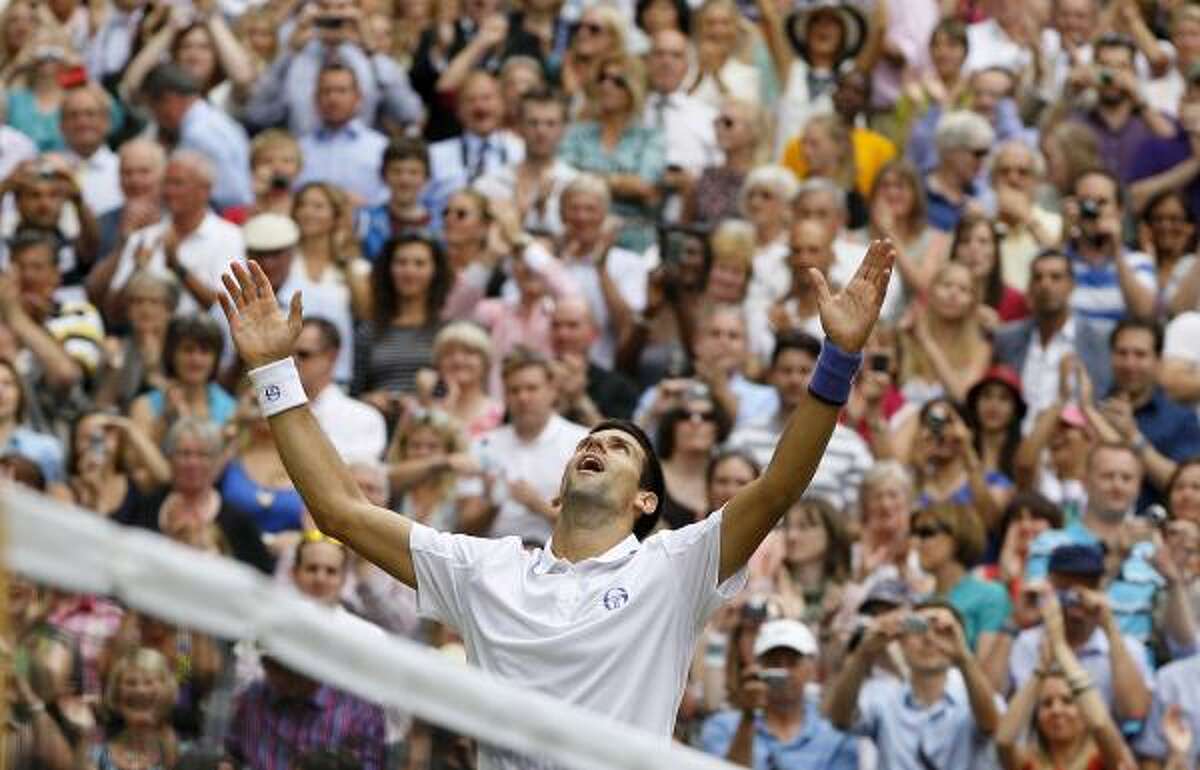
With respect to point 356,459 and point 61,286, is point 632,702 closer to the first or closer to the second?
point 356,459

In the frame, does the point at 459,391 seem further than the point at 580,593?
Yes

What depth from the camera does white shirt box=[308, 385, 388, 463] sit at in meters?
15.9

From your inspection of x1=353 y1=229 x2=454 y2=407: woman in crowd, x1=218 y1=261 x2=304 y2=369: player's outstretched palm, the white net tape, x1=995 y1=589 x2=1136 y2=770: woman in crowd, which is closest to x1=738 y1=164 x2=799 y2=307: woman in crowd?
x1=353 y1=229 x2=454 y2=407: woman in crowd

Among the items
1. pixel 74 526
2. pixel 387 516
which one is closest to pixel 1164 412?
pixel 387 516

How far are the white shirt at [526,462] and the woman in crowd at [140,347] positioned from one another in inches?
62.4

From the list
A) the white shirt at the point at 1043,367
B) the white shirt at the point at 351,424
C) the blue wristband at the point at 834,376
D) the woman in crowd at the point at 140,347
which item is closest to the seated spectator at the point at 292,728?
the blue wristband at the point at 834,376

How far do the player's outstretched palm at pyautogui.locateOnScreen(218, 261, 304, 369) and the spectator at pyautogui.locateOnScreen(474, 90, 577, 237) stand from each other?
27.5 feet

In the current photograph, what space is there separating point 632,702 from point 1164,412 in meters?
7.90

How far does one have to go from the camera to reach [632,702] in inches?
362

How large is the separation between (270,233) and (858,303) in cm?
836

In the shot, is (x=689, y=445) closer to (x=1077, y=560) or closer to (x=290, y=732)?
(x=1077, y=560)

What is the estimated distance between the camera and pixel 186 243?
1752 cm

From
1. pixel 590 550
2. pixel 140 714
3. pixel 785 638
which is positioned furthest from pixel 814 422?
pixel 785 638

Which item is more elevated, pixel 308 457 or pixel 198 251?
pixel 308 457
